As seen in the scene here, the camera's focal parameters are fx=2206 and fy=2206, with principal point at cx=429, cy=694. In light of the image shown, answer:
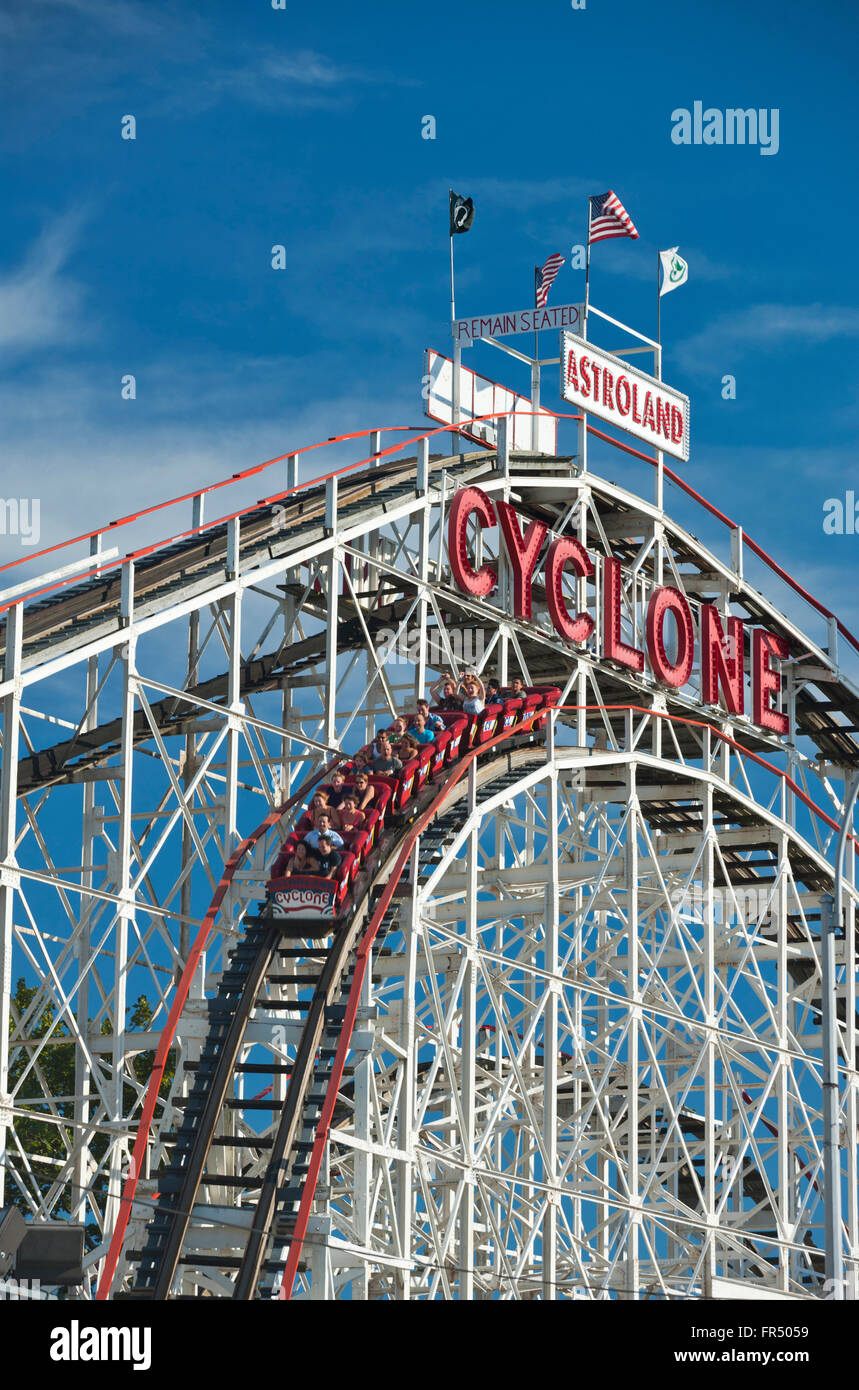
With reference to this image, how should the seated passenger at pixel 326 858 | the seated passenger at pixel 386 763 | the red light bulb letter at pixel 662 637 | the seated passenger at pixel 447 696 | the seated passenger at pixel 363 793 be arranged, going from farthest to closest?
the red light bulb letter at pixel 662 637
the seated passenger at pixel 447 696
the seated passenger at pixel 386 763
the seated passenger at pixel 363 793
the seated passenger at pixel 326 858

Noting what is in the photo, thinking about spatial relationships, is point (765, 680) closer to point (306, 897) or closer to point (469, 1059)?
point (469, 1059)

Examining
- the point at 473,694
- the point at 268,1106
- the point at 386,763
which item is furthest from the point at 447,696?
the point at 268,1106

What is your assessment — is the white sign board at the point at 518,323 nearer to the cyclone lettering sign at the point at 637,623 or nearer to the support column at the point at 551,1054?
the cyclone lettering sign at the point at 637,623

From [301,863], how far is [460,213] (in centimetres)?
1533

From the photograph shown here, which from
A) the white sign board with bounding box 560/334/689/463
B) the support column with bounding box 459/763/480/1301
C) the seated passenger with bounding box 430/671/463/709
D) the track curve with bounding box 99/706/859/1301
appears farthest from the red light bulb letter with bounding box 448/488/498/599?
the track curve with bounding box 99/706/859/1301

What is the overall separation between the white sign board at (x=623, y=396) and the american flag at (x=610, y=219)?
1979 millimetres

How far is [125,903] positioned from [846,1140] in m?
21.7

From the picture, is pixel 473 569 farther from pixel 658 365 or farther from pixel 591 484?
pixel 658 365

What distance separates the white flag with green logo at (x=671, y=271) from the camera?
38.6 meters

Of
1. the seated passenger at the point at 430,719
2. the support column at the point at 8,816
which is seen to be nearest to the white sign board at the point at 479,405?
the seated passenger at the point at 430,719

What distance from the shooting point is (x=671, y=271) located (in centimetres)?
3881

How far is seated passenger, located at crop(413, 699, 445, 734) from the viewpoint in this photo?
2859 cm
